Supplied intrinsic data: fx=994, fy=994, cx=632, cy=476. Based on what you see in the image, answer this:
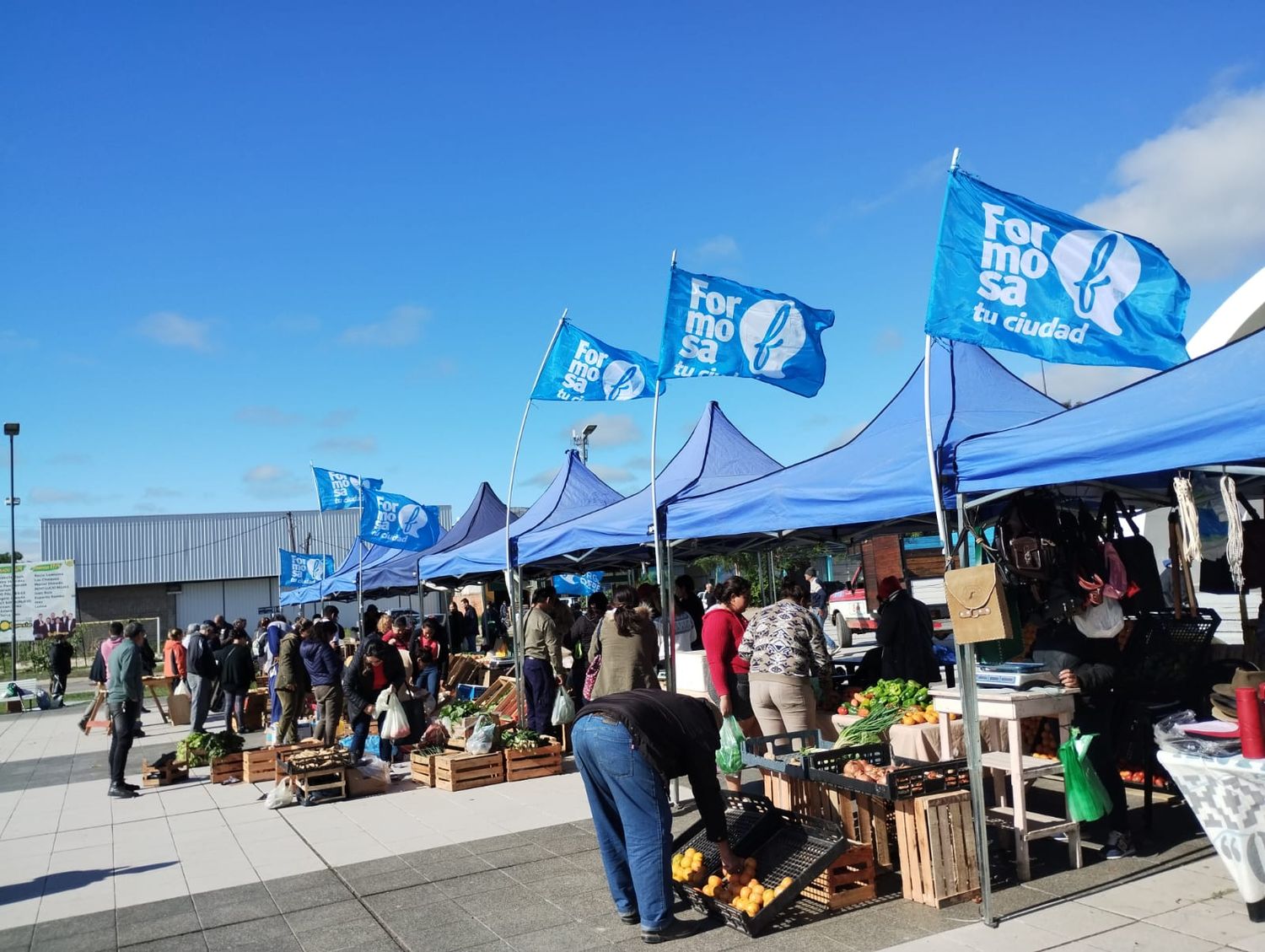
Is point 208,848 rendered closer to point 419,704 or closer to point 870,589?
point 419,704

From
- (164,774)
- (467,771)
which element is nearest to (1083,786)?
(467,771)

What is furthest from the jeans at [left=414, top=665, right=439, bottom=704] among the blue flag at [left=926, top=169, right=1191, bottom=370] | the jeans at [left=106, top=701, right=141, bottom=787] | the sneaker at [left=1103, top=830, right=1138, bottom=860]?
the blue flag at [left=926, top=169, right=1191, bottom=370]

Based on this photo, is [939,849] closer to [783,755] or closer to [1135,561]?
[783,755]

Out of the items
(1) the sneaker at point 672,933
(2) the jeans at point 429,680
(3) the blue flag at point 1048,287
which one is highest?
(3) the blue flag at point 1048,287

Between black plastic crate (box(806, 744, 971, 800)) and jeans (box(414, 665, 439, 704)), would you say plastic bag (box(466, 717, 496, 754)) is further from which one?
black plastic crate (box(806, 744, 971, 800))

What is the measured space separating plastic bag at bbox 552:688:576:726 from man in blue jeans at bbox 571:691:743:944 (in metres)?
5.58

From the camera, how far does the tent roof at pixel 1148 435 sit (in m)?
4.46

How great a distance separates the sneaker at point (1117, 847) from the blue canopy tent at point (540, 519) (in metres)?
7.28

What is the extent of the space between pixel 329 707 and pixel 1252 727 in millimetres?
9376

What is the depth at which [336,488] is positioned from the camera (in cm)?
2131

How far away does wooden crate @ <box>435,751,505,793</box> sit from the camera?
384 inches

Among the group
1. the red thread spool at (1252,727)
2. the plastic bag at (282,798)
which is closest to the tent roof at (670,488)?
the plastic bag at (282,798)

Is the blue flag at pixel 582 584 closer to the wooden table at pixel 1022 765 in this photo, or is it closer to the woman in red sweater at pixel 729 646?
the woman in red sweater at pixel 729 646

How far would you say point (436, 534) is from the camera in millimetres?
17516
